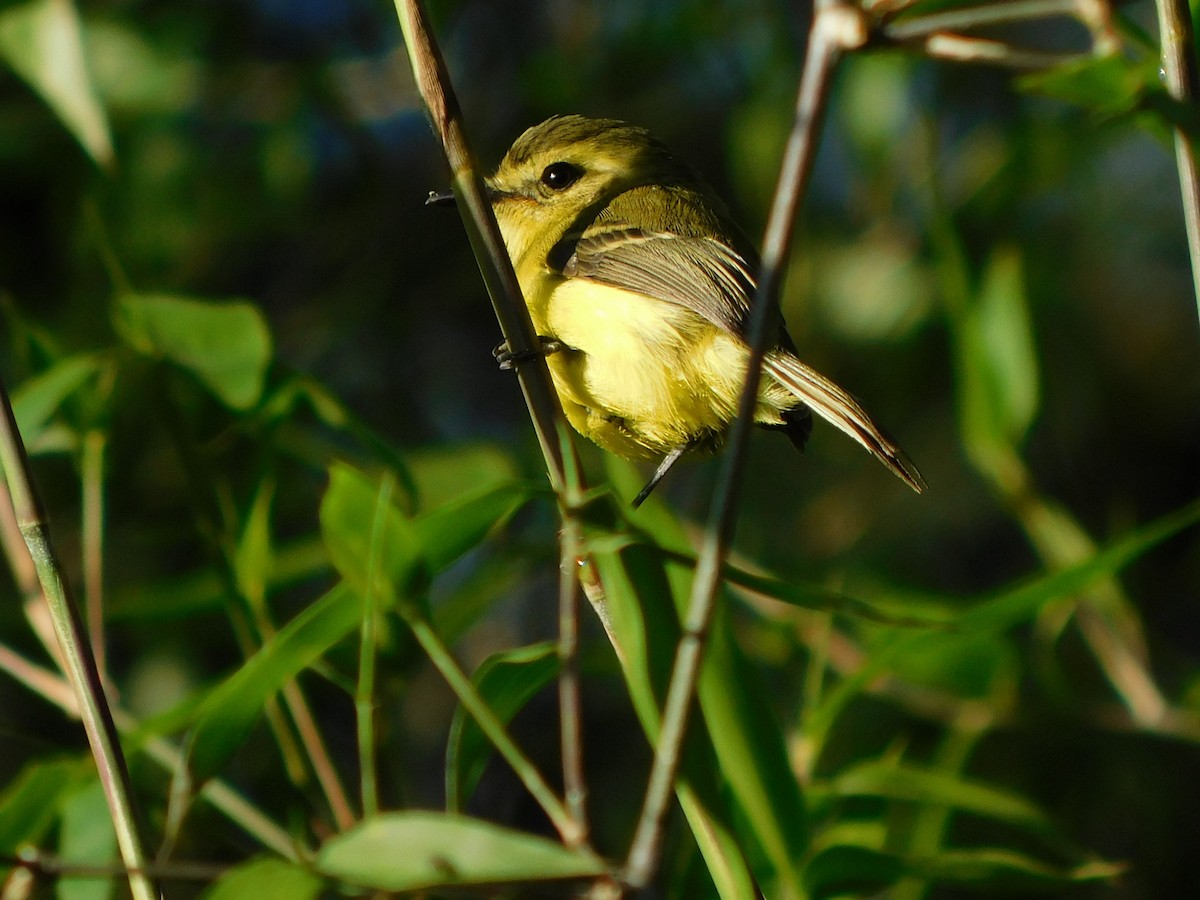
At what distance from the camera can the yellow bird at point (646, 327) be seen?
1994 millimetres

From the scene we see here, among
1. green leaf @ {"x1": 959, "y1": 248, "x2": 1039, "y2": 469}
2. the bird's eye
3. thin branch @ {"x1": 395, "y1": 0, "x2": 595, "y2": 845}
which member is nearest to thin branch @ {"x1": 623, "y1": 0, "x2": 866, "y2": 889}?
thin branch @ {"x1": 395, "y1": 0, "x2": 595, "y2": 845}

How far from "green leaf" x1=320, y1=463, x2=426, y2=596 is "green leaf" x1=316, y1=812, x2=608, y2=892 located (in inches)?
12.5

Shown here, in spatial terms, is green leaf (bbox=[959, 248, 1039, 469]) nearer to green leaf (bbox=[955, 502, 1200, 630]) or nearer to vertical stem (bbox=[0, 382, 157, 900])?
green leaf (bbox=[955, 502, 1200, 630])

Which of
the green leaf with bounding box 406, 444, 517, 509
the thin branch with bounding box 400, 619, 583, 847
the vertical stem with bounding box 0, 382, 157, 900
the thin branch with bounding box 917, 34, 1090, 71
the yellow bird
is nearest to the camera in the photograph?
the thin branch with bounding box 917, 34, 1090, 71

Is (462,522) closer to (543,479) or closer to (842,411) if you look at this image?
(543,479)

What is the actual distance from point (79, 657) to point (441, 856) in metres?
0.33

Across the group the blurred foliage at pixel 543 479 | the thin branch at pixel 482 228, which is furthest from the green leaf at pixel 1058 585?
the thin branch at pixel 482 228

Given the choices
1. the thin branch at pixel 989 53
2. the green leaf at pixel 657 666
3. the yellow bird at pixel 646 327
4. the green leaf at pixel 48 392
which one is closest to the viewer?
the thin branch at pixel 989 53

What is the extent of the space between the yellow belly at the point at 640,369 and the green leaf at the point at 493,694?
873mm

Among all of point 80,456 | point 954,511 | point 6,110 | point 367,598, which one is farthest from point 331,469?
point 954,511

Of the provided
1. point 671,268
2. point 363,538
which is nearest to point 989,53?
point 363,538

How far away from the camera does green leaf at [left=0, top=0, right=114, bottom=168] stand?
1678 millimetres

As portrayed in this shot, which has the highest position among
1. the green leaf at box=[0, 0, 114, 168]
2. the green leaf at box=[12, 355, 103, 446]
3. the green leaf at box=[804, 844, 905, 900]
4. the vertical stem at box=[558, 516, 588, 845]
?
the green leaf at box=[0, 0, 114, 168]

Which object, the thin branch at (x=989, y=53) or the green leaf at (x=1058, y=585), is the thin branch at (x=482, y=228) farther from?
the green leaf at (x=1058, y=585)
